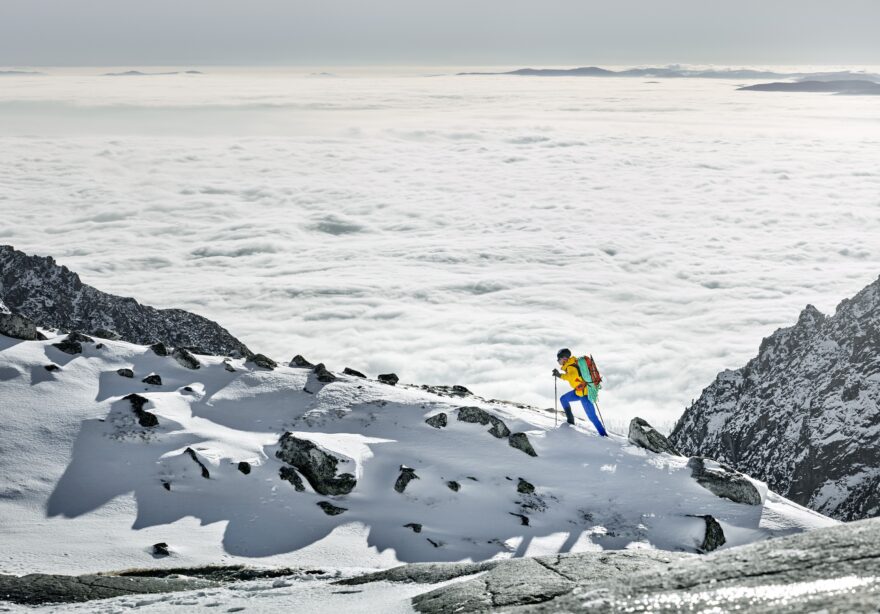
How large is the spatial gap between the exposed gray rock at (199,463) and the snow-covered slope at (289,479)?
49 millimetres

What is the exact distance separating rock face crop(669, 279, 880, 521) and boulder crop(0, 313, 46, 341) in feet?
333

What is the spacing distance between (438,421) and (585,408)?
435 cm

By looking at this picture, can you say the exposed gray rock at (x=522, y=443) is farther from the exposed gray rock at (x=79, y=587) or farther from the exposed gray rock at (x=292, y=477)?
the exposed gray rock at (x=79, y=587)

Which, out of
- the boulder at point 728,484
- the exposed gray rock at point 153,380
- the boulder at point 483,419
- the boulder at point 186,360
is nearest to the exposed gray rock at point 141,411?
the exposed gray rock at point 153,380

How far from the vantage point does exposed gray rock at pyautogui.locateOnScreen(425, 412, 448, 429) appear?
22750 mm

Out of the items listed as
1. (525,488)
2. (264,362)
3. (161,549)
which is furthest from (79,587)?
(264,362)

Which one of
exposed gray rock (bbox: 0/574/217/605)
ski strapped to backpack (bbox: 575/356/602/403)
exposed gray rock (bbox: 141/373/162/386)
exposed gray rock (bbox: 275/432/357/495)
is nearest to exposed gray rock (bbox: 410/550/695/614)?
exposed gray rock (bbox: 0/574/217/605)

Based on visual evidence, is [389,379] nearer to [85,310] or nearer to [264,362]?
[264,362]

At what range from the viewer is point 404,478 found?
20125 millimetres

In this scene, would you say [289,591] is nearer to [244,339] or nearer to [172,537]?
[172,537]

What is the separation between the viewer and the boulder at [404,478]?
1997 centimetres

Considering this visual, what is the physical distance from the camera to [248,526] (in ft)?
57.5

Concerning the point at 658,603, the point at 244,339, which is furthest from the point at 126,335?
the point at 658,603

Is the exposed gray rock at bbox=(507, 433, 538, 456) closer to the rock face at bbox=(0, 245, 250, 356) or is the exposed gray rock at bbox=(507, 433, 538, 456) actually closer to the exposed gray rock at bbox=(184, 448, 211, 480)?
the exposed gray rock at bbox=(184, 448, 211, 480)
